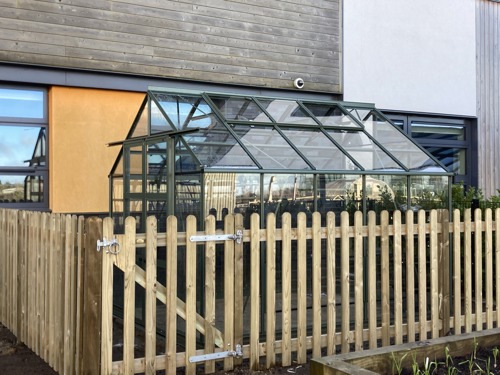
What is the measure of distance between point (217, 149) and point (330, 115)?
8.13 feet

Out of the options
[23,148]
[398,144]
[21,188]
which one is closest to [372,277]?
[398,144]

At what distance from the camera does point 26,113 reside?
8.55m

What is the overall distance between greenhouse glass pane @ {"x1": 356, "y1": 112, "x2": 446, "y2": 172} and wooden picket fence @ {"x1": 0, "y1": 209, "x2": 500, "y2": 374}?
127 centimetres

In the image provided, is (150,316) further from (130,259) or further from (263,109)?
(263,109)

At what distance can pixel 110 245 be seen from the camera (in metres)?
4.45

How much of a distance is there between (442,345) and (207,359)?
190 cm

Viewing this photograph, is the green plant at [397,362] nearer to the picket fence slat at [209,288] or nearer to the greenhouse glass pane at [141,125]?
the picket fence slat at [209,288]

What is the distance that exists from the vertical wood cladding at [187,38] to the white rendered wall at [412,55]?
1.70 feet

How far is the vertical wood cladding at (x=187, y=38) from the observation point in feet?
→ 27.6

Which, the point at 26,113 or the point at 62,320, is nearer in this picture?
the point at 62,320

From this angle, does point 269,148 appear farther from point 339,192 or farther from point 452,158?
point 452,158

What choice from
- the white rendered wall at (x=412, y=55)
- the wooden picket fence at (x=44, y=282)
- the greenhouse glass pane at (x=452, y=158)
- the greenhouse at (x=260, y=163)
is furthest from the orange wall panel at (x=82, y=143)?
the greenhouse glass pane at (x=452, y=158)

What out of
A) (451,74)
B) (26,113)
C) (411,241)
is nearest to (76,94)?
(26,113)

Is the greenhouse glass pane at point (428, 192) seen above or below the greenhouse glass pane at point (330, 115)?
below
